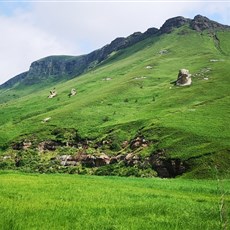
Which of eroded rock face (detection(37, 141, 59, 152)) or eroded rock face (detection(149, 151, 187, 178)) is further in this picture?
eroded rock face (detection(37, 141, 59, 152))

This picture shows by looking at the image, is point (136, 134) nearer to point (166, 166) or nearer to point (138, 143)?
point (138, 143)

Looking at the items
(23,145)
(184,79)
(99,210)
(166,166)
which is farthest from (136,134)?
(99,210)

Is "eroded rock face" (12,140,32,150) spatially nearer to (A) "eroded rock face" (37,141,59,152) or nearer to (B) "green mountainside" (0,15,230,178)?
(B) "green mountainside" (0,15,230,178)

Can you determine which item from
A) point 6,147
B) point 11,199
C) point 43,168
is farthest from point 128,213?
point 6,147

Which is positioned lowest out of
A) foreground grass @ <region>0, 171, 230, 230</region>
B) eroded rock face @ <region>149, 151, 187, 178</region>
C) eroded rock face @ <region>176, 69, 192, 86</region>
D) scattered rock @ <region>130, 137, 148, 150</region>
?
eroded rock face @ <region>149, 151, 187, 178</region>

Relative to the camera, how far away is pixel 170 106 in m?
128

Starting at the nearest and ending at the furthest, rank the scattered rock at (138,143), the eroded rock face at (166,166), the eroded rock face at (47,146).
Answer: the eroded rock face at (166,166) < the scattered rock at (138,143) < the eroded rock face at (47,146)

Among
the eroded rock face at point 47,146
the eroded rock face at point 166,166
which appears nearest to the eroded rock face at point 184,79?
the eroded rock face at point 47,146

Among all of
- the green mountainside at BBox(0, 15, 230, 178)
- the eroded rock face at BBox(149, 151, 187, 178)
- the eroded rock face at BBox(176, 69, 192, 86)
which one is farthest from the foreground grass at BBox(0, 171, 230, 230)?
the eroded rock face at BBox(176, 69, 192, 86)

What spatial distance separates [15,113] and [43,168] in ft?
358

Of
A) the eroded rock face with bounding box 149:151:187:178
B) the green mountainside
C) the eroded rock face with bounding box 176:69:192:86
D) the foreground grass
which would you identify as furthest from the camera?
the eroded rock face with bounding box 176:69:192:86

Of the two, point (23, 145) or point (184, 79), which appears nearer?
point (23, 145)

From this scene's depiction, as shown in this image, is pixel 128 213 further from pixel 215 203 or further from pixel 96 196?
pixel 215 203

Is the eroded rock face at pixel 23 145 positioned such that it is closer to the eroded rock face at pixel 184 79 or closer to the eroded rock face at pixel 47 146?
the eroded rock face at pixel 47 146
